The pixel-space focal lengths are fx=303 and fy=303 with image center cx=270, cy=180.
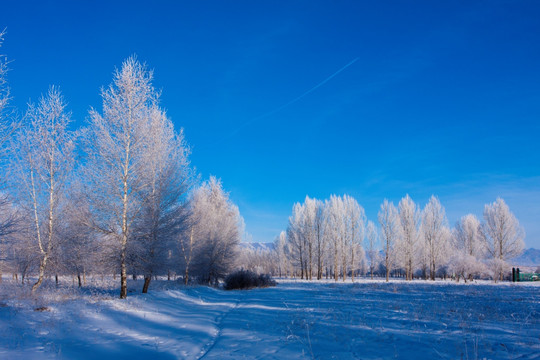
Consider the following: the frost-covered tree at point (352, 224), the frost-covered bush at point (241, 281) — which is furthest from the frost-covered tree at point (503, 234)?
the frost-covered bush at point (241, 281)

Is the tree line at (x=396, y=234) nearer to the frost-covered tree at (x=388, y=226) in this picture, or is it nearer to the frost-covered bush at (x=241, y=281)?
the frost-covered tree at (x=388, y=226)

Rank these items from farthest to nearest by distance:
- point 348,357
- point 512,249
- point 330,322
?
1. point 512,249
2. point 330,322
3. point 348,357

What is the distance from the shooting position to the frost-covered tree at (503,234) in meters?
43.0

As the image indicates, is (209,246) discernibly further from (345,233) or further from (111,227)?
(345,233)

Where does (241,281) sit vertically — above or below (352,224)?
below

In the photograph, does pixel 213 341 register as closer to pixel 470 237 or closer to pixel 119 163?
pixel 119 163

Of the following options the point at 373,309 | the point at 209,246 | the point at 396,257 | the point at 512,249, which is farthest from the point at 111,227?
the point at 512,249

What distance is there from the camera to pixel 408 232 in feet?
153

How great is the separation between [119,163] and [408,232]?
147 feet

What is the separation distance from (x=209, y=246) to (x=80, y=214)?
51.9 ft

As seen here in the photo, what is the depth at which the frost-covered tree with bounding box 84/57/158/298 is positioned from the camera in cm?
1193

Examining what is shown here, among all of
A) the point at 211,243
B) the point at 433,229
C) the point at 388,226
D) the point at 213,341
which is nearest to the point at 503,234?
the point at 433,229

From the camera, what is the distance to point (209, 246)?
87.6ft

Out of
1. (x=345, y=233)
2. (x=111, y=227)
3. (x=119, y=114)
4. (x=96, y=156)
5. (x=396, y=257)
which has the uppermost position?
(x=119, y=114)
